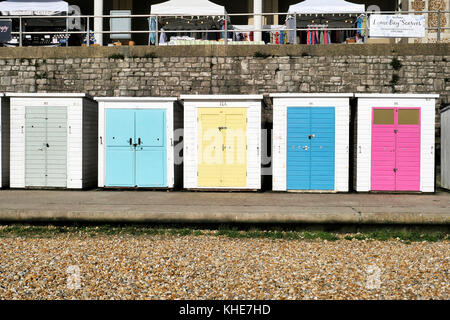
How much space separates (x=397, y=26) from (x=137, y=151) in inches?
283

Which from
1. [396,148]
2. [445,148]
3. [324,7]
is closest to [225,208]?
[396,148]

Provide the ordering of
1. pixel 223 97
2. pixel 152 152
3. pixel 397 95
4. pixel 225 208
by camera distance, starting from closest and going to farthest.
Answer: pixel 225 208 < pixel 397 95 < pixel 223 97 < pixel 152 152

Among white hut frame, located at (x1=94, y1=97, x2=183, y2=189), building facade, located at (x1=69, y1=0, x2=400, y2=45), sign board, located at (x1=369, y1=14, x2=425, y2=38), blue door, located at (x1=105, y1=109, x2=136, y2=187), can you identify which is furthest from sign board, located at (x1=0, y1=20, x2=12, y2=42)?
sign board, located at (x1=369, y1=14, x2=425, y2=38)

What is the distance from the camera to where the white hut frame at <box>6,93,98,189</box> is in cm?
1000

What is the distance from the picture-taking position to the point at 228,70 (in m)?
11.4

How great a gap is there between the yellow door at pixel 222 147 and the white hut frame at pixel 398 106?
8.21 ft

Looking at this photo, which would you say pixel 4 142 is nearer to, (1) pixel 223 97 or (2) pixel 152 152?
(2) pixel 152 152

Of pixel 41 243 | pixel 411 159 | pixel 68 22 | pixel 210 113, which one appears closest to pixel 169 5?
pixel 68 22

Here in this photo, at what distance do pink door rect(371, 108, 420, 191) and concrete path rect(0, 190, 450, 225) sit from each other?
0.64 metres

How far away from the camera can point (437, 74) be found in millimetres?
10984

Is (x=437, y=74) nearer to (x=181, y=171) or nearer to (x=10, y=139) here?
(x=181, y=171)

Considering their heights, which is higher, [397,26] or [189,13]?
[189,13]

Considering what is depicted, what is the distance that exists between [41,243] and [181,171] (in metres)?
5.05

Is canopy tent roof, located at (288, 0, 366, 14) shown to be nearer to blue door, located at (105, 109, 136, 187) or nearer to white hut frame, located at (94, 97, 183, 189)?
white hut frame, located at (94, 97, 183, 189)
